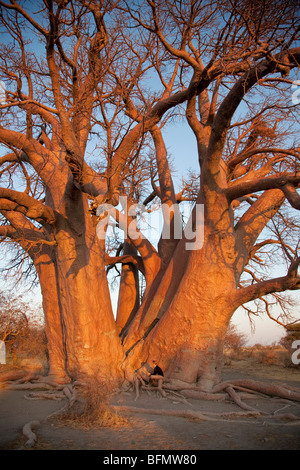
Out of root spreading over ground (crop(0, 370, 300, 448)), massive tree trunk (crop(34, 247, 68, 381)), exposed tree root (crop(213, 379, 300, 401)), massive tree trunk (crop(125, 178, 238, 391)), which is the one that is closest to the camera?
root spreading over ground (crop(0, 370, 300, 448))

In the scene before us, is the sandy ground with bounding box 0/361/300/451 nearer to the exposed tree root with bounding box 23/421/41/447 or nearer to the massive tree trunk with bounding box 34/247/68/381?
the exposed tree root with bounding box 23/421/41/447

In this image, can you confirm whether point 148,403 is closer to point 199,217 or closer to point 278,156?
point 199,217

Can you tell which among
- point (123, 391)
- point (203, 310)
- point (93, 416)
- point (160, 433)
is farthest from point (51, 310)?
point (160, 433)

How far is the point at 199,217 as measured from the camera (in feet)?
21.7

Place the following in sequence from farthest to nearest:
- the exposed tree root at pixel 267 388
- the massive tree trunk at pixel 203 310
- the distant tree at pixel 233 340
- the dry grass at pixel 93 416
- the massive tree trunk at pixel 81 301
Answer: the distant tree at pixel 233 340 → the massive tree trunk at pixel 81 301 → the massive tree trunk at pixel 203 310 → the exposed tree root at pixel 267 388 → the dry grass at pixel 93 416

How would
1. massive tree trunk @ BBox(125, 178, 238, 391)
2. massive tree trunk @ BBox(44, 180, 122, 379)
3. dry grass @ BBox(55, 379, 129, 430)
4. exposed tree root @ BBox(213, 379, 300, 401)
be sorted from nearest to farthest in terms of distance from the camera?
1. dry grass @ BBox(55, 379, 129, 430)
2. exposed tree root @ BBox(213, 379, 300, 401)
3. massive tree trunk @ BBox(125, 178, 238, 391)
4. massive tree trunk @ BBox(44, 180, 122, 379)

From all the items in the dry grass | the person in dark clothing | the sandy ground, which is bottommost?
the sandy ground

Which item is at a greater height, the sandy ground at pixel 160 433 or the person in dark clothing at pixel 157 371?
the person in dark clothing at pixel 157 371

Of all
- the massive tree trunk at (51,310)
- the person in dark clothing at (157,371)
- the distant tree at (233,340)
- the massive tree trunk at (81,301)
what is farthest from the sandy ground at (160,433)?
the distant tree at (233,340)

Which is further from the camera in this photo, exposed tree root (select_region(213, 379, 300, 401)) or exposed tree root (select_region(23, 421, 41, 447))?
exposed tree root (select_region(213, 379, 300, 401))

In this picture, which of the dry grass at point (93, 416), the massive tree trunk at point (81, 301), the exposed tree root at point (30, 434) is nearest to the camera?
the exposed tree root at point (30, 434)

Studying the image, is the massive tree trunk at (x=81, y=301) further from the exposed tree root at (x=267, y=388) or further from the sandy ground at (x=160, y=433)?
the exposed tree root at (x=267, y=388)

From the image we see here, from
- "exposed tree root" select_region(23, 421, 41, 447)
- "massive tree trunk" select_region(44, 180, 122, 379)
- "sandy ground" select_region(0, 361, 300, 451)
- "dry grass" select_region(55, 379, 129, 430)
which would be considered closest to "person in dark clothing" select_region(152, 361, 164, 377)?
"massive tree trunk" select_region(44, 180, 122, 379)

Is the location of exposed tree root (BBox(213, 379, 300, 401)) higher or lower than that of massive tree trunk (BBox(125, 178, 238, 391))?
lower
